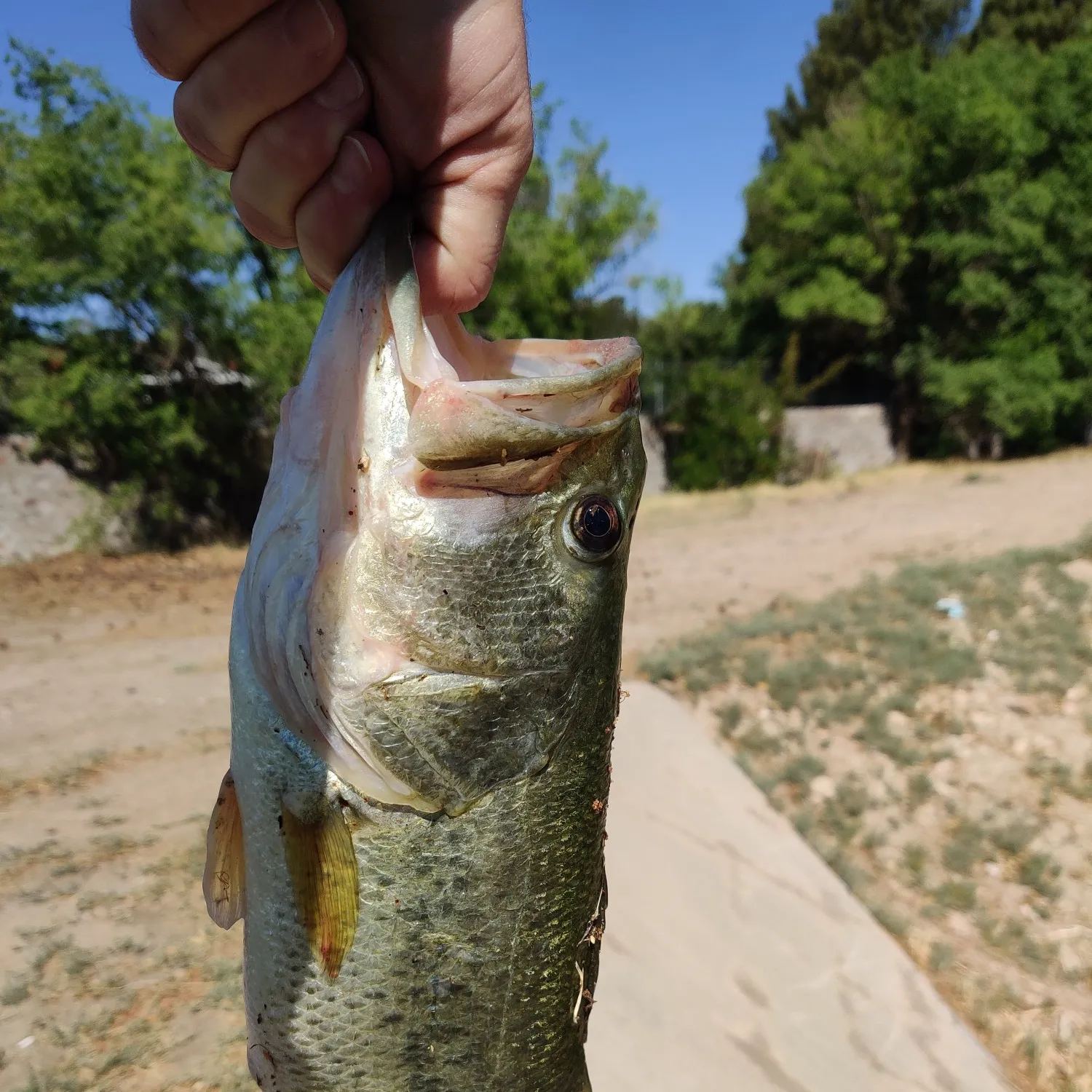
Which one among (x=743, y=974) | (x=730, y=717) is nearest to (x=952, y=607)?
(x=730, y=717)

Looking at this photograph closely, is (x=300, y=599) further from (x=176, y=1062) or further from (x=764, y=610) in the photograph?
(x=764, y=610)

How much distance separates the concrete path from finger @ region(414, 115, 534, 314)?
3.26 m

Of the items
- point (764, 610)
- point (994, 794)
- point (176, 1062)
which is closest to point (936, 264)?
point (764, 610)

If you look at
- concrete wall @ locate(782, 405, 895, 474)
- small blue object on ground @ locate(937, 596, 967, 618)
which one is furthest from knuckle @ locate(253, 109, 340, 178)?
concrete wall @ locate(782, 405, 895, 474)

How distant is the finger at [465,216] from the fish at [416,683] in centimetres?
7

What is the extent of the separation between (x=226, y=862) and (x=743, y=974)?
3243mm

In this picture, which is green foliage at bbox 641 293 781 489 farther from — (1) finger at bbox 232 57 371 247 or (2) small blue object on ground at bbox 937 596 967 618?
(1) finger at bbox 232 57 371 247

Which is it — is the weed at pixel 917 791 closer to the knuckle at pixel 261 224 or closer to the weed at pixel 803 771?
the weed at pixel 803 771

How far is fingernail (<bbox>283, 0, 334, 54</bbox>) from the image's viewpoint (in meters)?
1.11

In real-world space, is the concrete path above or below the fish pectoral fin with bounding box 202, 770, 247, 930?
below

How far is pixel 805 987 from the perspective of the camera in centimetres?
402

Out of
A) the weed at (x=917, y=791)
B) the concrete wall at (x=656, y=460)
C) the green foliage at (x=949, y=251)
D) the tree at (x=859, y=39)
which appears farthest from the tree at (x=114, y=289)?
the tree at (x=859, y=39)

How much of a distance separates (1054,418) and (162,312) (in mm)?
21064

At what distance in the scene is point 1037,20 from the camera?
94.7 ft
